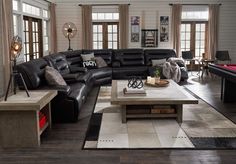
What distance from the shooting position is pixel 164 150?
11.4 ft

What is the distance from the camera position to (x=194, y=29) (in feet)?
34.9

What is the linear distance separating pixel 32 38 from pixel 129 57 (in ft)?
9.23

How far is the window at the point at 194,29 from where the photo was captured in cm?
1044

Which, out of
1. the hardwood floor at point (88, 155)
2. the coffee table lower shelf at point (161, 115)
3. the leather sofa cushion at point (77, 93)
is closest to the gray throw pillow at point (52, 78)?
the leather sofa cushion at point (77, 93)

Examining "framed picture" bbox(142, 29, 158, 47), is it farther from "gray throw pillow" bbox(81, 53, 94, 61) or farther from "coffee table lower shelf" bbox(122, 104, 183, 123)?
"coffee table lower shelf" bbox(122, 104, 183, 123)

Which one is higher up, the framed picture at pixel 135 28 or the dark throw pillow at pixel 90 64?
the framed picture at pixel 135 28

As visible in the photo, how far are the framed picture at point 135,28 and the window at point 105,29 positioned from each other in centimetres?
56

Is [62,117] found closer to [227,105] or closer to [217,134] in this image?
[217,134]

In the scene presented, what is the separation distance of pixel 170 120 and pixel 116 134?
106 centimetres

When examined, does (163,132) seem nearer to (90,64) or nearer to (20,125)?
(20,125)

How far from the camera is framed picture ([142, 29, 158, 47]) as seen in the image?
1045 cm

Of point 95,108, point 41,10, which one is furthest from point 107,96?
point 41,10

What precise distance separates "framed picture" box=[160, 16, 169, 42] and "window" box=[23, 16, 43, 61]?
423cm

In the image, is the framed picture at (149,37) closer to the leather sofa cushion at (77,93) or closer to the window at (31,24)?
the window at (31,24)
